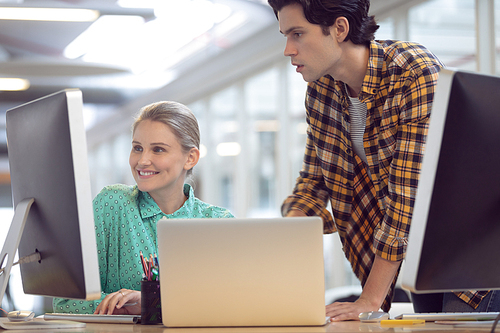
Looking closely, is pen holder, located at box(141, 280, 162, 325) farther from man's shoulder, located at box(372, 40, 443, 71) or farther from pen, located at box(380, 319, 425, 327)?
man's shoulder, located at box(372, 40, 443, 71)

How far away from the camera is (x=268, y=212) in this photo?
6.76 m

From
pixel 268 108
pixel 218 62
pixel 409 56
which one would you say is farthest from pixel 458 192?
pixel 218 62

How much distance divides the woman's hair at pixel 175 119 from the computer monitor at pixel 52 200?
673mm

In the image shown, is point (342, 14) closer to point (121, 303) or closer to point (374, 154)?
point (374, 154)

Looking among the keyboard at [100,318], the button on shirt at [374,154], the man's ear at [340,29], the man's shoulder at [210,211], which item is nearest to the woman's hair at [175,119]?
the man's shoulder at [210,211]

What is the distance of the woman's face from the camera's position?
182cm

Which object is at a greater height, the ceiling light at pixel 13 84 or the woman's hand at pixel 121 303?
the ceiling light at pixel 13 84

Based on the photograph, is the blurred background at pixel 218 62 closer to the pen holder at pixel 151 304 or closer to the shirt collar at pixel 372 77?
the shirt collar at pixel 372 77

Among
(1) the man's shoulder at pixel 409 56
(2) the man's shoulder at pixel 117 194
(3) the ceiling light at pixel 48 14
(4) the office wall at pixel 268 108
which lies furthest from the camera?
(3) the ceiling light at pixel 48 14

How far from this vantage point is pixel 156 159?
183 cm

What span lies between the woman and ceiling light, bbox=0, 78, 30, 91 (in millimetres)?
6840

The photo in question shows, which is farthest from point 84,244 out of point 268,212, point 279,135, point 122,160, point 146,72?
point 122,160

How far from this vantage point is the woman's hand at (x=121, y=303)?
1.39 m

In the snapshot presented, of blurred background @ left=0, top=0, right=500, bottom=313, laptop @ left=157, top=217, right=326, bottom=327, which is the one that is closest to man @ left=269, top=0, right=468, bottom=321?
laptop @ left=157, top=217, right=326, bottom=327
